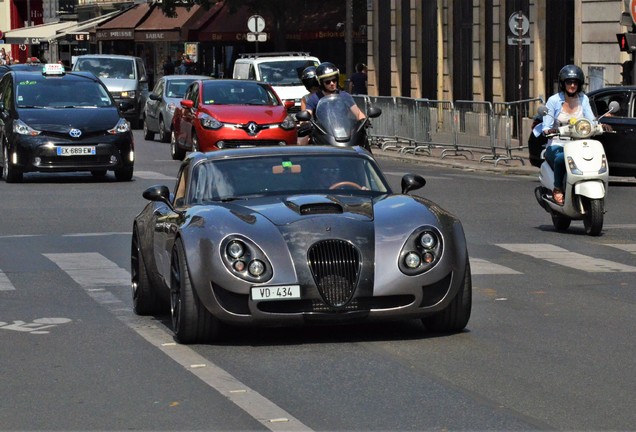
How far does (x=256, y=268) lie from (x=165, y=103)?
2924cm

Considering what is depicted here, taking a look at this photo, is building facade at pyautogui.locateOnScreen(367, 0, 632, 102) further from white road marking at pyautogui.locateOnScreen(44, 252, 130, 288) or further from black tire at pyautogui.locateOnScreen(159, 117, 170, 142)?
white road marking at pyautogui.locateOnScreen(44, 252, 130, 288)

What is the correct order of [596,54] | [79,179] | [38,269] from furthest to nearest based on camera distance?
[596,54] < [79,179] < [38,269]

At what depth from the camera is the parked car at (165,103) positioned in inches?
1507

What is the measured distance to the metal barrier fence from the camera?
102 ft

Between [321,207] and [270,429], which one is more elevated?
[321,207]

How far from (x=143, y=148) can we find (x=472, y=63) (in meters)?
9.55

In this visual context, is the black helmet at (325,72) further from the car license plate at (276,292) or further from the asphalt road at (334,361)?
the car license plate at (276,292)

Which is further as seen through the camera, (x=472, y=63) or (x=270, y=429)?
(x=472, y=63)

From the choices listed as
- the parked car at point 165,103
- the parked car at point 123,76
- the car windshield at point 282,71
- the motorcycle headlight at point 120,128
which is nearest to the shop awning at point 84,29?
the parked car at point 123,76

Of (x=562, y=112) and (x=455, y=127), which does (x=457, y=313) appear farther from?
(x=455, y=127)

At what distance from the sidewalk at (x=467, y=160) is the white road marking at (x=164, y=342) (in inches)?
596

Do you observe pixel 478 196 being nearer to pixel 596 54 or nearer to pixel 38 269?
pixel 38 269

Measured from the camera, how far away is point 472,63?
4225 centimetres

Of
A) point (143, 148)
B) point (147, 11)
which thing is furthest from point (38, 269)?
point (147, 11)
